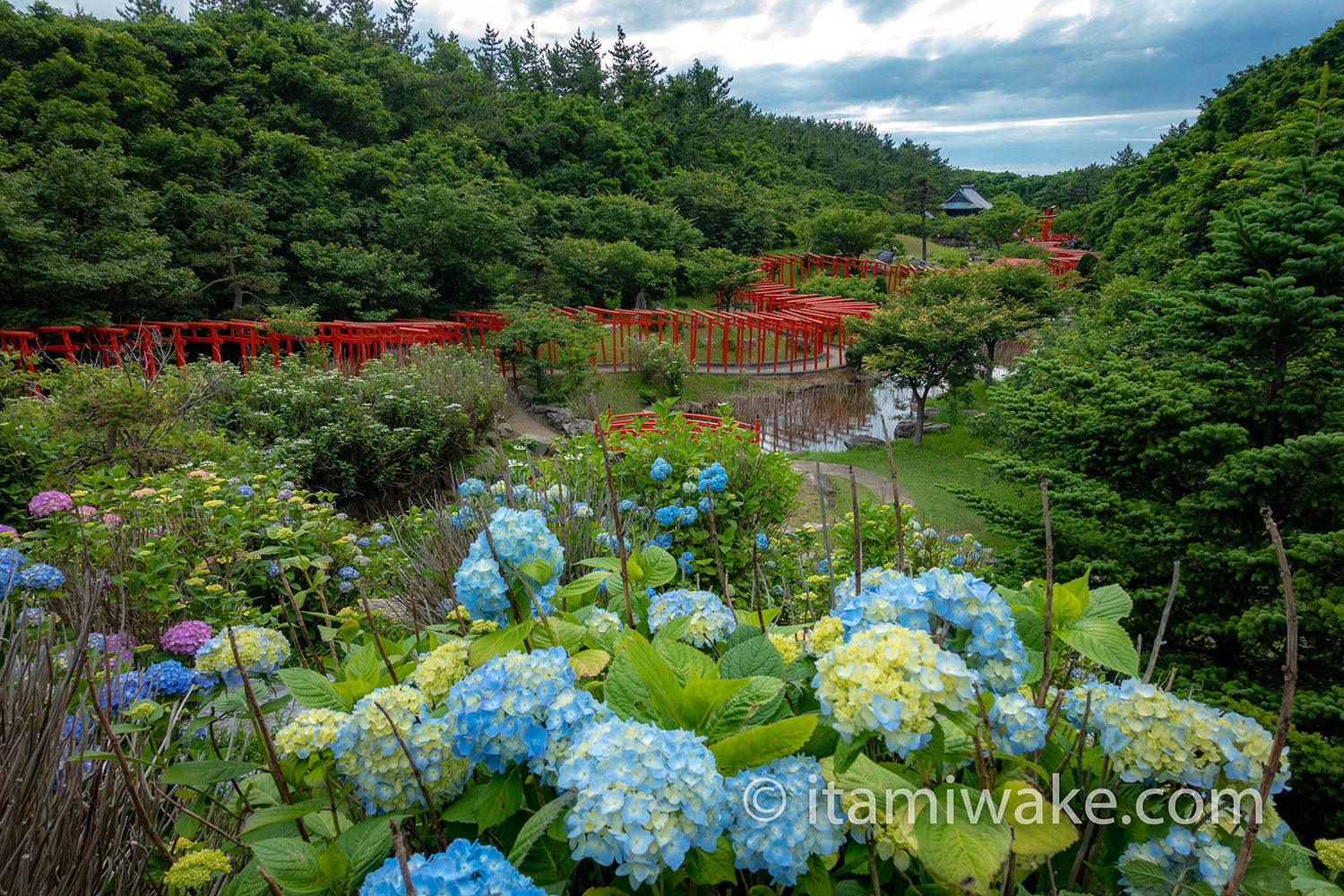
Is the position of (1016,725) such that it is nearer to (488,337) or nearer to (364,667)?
(364,667)

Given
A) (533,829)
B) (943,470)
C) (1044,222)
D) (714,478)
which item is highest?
(1044,222)

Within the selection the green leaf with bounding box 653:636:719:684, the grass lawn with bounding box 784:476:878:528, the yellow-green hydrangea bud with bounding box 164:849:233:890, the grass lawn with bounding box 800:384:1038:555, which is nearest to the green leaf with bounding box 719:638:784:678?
the green leaf with bounding box 653:636:719:684

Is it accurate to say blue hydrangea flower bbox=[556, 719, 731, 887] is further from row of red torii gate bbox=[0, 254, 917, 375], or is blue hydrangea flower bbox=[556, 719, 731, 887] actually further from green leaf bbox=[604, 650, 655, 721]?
row of red torii gate bbox=[0, 254, 917, 375]

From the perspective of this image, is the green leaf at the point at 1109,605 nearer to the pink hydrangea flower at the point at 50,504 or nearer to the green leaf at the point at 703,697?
the green leaf at the point at 703,697

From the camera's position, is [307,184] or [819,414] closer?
[819,414]

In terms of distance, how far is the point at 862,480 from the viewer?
35.4 ft

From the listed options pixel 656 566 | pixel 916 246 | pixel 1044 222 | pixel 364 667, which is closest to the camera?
pixel 364 667

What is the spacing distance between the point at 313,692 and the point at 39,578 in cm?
160

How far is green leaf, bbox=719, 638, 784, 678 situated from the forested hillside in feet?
38.7

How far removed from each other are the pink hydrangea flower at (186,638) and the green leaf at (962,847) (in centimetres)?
176

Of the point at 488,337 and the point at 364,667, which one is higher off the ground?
the point at 364,667

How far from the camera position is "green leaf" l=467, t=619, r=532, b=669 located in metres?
1.00

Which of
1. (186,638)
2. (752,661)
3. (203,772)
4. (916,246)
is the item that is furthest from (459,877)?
(916,246)

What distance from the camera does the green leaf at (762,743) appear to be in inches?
31.1
